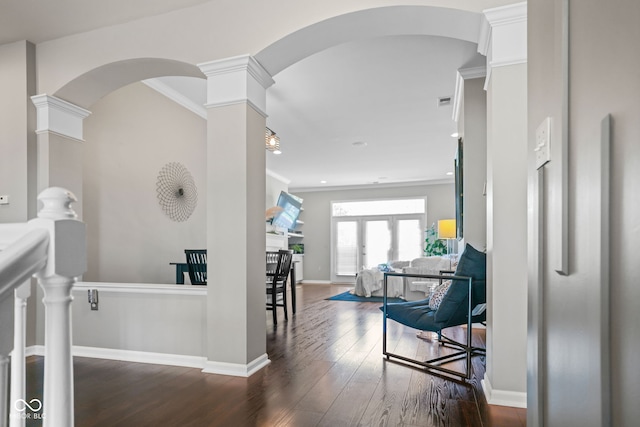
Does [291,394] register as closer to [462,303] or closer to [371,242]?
[462,303]

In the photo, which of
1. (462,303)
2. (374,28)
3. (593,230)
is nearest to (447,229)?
(462,303)

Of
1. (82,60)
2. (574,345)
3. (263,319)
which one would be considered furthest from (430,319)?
(82,60)

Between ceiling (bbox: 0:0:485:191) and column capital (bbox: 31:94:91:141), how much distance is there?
20.8 inches

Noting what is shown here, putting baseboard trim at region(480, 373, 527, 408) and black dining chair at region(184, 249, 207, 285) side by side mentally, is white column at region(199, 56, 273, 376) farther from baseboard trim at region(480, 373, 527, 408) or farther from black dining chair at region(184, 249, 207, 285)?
baseboard trim at region(480, 373, 527, 408)

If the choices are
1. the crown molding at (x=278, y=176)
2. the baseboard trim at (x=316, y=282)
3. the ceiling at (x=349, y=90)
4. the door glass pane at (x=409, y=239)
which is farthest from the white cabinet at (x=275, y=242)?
the door glass pane at (x=409, y=239)

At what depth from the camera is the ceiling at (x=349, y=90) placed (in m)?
3.06

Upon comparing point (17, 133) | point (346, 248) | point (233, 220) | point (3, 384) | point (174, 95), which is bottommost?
point (346, 248)

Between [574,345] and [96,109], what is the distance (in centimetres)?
449

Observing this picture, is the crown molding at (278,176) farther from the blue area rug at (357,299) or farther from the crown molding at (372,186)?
the blue area rug at (357,299)

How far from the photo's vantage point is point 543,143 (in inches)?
39.5

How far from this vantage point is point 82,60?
129 inches

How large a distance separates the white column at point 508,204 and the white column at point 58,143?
3370mm

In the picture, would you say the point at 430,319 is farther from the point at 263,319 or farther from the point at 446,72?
the point at 446,72

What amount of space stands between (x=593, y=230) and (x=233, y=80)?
2.59 metres
